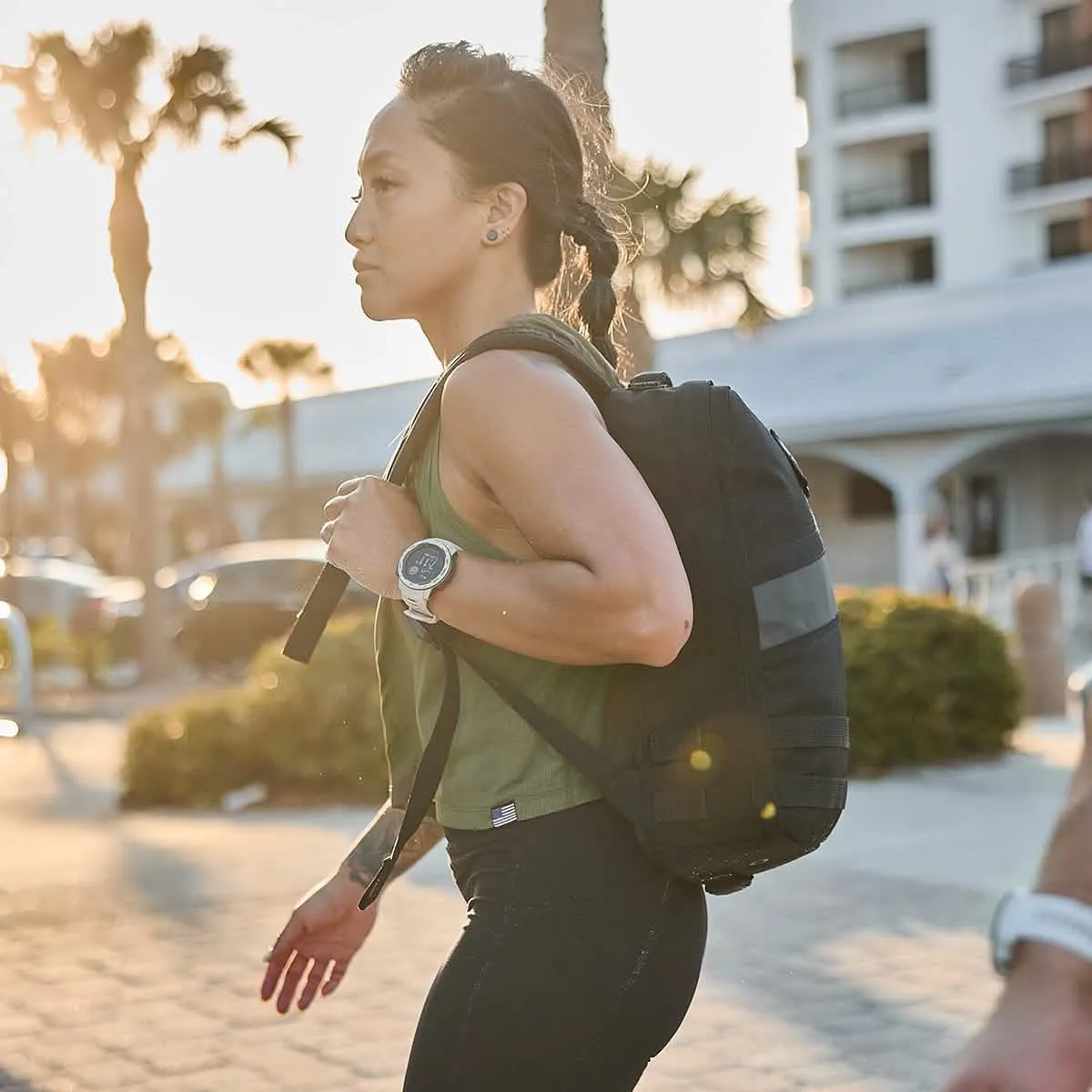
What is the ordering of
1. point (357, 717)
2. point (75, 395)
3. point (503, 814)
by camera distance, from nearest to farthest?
point (503, 814)
point (357, 717)
point (75, 395)

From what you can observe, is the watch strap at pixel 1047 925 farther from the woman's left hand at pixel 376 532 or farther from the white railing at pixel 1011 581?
the white railing at pixel 1011 581

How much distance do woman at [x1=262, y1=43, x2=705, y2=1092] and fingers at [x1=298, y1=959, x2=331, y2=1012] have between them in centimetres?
36

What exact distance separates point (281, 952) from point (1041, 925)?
1.76 m

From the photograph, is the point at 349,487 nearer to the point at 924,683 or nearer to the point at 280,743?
the point at 280,743

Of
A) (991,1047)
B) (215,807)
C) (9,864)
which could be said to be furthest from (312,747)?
(991,1047)

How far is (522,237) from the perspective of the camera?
2.56 metres

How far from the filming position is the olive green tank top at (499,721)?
90.9 inches

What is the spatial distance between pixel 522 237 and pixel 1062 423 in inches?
1106

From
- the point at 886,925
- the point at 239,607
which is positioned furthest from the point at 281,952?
the point at 239,607

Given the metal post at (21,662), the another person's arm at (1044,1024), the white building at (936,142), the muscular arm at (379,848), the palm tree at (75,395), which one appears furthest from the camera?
the palm tree at (75,395)

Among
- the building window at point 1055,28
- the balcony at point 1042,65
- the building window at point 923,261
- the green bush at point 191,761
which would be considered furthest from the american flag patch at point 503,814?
the building window at point 923,261

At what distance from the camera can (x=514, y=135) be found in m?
2.52

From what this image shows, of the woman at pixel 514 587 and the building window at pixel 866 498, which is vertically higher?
the woman at pixel 514 587

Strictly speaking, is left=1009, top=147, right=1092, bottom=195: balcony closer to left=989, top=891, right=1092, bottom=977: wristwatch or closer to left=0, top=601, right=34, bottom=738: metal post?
left=0, top=601, right=34, bottom=738: metal post
